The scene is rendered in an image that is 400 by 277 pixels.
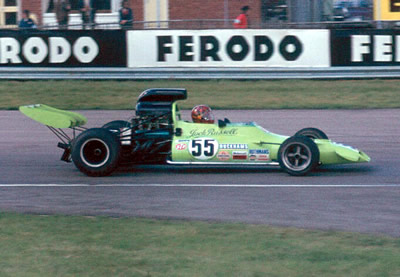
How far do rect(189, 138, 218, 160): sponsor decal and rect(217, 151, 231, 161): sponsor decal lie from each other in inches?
2.4

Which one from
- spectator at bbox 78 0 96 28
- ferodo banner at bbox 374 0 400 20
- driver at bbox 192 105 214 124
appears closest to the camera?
driver at bbox 192 105 214 124

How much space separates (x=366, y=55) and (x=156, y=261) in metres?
12.9

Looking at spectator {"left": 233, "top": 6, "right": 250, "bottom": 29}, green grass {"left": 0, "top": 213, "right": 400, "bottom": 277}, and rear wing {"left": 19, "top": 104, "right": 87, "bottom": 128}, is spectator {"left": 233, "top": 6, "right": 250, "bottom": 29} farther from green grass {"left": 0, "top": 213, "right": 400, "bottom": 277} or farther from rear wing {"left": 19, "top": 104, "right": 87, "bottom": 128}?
green grass {"left": 0, "top": 213, "right": 400, "bottom": 277}

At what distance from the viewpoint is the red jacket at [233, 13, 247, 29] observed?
61.7ft

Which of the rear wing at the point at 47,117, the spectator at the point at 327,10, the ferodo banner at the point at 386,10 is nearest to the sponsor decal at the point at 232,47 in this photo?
the spectator at the point at 327,10

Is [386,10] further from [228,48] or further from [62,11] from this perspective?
[62,11]

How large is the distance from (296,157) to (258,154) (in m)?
0.45

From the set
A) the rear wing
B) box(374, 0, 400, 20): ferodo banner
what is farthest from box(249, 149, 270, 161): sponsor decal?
box(374, 0, 400, 20): ferodo banner

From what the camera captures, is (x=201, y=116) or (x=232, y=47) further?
(x=232, y=47)

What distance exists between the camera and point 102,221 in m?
7.11

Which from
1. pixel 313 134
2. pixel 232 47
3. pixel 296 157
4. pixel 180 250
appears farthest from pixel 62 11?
pixel 180 250

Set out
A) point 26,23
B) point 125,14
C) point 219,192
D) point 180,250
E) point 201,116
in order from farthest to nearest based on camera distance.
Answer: point 125,14, point 26,23, point 201,116, point 219,192, point 180,250

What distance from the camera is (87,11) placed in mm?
19406

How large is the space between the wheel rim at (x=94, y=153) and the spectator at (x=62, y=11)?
32.6 ft
